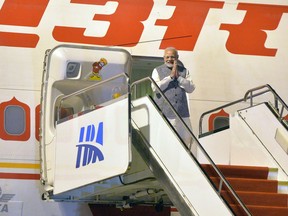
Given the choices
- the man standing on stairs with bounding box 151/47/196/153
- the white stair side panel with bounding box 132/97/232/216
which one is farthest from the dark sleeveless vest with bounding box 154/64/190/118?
the white stair side panel with bounding box 132/97/232/216

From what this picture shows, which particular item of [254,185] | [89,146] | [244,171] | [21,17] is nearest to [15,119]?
[21,17]

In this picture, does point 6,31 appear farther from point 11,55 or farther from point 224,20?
point 224,20

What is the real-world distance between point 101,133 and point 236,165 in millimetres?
2285

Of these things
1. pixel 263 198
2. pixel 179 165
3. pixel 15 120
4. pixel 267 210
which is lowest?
pixel 267 210

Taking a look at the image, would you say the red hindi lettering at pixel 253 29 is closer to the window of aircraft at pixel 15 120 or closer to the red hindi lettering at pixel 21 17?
the red hindi lettering at pixel 21 17

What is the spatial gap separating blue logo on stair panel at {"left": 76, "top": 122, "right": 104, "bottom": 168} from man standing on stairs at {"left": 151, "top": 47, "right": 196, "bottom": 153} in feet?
2.57

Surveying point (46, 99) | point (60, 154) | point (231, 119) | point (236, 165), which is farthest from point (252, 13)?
point (60, 154)

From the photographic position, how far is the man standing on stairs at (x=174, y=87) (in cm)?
779

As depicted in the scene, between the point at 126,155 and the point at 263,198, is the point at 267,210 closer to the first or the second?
the point at 263,198

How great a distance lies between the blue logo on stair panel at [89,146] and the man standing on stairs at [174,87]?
0.78 m

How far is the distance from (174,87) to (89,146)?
1180 millimetres

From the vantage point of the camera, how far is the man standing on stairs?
779 centimetres

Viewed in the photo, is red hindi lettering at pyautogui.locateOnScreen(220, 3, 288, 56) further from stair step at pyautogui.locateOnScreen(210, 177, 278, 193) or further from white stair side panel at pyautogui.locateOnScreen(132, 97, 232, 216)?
white stair side panel at pyautogui.locateOnScreen(132, 97, 232, 216)

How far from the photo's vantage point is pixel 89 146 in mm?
7555
